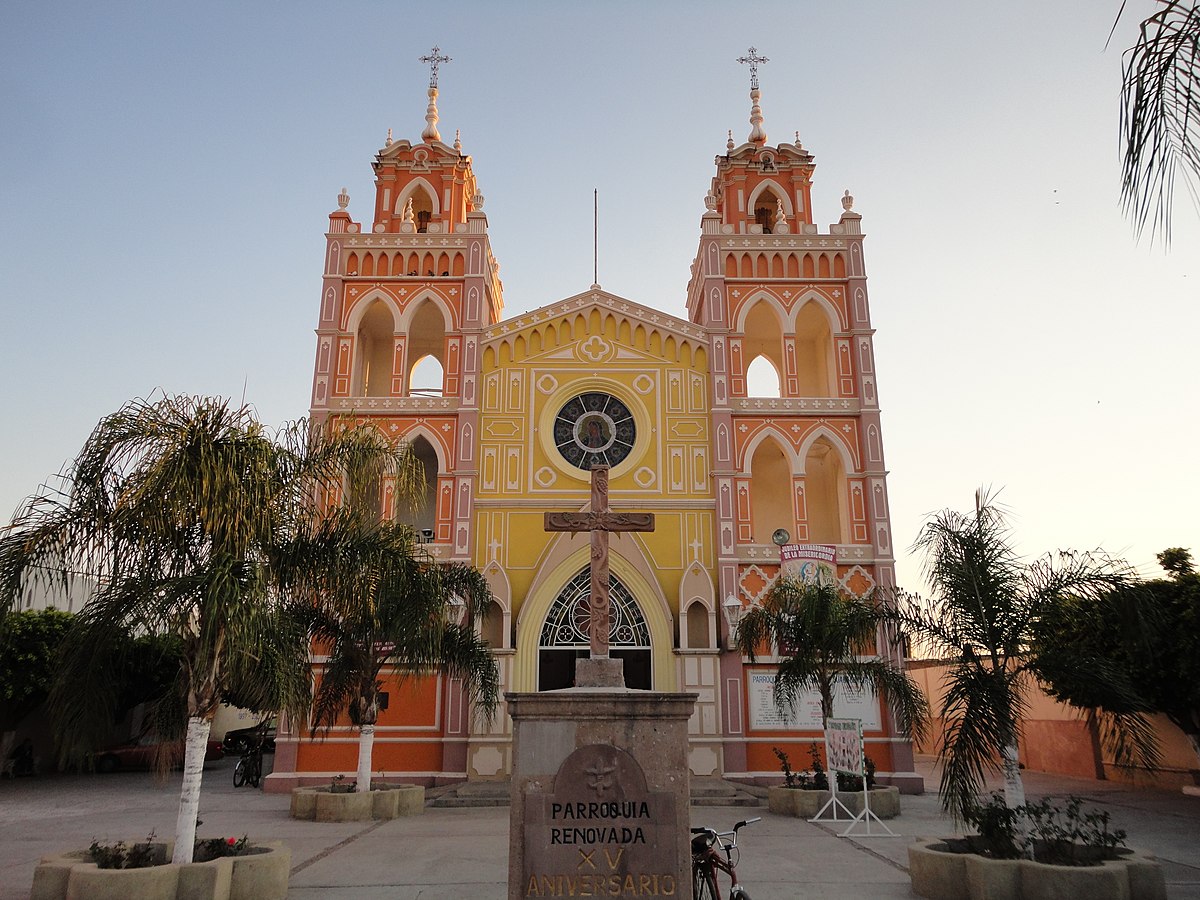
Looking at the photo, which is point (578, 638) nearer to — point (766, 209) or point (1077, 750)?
point (766, 209)

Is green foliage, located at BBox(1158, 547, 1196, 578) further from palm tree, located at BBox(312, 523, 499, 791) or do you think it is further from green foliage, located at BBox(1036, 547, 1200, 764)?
palm tree, located at BBox(312, 523, 499, 791)

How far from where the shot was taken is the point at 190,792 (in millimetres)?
9820

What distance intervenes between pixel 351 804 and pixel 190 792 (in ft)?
22.8

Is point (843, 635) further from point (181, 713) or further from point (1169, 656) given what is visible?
point (181, 713)

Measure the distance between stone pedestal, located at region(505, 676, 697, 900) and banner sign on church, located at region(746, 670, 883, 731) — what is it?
14881mm

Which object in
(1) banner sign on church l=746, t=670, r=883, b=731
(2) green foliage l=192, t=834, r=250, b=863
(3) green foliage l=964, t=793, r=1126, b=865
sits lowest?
(2) green foliage l=192, t=834, r=250, b=863

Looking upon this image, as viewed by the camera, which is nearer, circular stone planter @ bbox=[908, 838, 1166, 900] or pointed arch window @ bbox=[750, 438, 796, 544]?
circular stone planter @ bbox=[908, 838, 1166, 900]

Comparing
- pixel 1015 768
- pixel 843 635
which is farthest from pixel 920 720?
pixel 1015 768

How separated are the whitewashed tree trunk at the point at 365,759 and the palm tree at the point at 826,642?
794cm

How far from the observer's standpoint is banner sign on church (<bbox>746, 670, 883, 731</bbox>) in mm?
22078

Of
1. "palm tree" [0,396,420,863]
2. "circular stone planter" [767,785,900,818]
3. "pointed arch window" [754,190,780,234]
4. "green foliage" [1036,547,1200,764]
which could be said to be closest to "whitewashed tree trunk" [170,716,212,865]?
"palm tree" [0,396,420,863]

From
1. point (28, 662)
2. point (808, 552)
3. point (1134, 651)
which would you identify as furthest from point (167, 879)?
point (28, 662)

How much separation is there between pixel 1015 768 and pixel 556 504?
1481 cm

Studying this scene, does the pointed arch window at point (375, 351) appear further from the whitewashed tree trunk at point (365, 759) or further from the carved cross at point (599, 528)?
the carved cross at point (599, 528)
